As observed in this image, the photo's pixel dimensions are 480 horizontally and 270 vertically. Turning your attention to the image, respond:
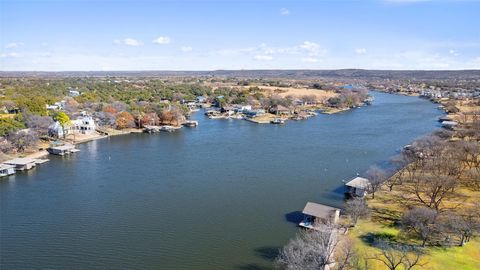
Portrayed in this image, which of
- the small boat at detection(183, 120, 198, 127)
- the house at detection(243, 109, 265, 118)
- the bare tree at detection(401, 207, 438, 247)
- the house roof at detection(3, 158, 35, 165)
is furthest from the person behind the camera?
the house at detection(243, 109, 265, 118)

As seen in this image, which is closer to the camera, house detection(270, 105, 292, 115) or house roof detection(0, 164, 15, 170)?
house roof detection(0, 164, 15, 170)

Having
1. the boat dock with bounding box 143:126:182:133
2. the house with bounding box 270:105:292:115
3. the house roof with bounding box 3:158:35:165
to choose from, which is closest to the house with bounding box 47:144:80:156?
the house roof with bounding box 3:158:35:165

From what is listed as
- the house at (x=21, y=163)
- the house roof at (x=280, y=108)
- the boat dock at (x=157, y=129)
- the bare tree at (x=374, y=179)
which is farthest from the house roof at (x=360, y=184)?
the house roof at (x=280, y=108)

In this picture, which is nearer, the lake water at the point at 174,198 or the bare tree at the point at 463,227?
the bare tree at the point at 463,227

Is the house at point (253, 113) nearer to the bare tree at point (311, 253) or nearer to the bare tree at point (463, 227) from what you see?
the bare tree at point (463, 227)

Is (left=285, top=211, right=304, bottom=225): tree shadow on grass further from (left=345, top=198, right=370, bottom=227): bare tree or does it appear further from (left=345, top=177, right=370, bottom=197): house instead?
(left=345, top=177, right=370, bottom=197): house
